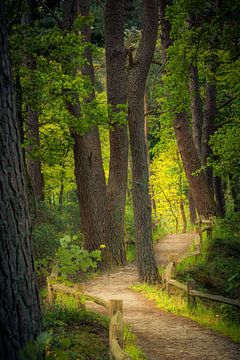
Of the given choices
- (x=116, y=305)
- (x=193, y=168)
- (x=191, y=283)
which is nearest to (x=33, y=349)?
(x=116, y=305)

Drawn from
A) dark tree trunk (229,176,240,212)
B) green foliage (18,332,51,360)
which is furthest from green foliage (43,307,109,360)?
dark tree trunk (229,176,240,212)

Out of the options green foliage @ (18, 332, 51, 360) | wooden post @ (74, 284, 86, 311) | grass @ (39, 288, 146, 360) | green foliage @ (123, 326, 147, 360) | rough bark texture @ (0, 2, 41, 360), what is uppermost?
rough bark texture @ (0, 2, 41, 360)

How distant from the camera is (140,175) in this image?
1445 centimetres

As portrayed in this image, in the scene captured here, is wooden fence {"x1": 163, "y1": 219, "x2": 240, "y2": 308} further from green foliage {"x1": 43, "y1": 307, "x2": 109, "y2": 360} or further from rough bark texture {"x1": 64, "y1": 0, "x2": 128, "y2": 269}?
rough bark texture {"x1": 64, "y1": 0, "x2": 128, "y2": 269}

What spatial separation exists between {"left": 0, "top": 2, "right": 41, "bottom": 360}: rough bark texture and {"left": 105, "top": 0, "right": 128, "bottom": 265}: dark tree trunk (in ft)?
34.3

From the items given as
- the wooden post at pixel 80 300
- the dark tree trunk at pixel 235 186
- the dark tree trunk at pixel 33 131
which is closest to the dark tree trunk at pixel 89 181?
the dark tree trunk at pixel 33 131

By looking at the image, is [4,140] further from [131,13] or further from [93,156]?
[131,13]

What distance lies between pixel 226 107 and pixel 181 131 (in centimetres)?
510

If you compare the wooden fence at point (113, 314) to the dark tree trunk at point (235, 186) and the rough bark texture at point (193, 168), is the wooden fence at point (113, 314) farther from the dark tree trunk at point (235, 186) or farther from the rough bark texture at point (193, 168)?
the rough bark texture at point (193, 168)

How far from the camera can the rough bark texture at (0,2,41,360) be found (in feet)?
12.5

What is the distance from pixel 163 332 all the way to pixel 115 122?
314 inches

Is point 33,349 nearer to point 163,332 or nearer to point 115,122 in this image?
point 163,332

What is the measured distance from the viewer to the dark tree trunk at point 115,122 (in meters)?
15.3

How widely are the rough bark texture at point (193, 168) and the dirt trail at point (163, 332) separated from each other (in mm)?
7553
